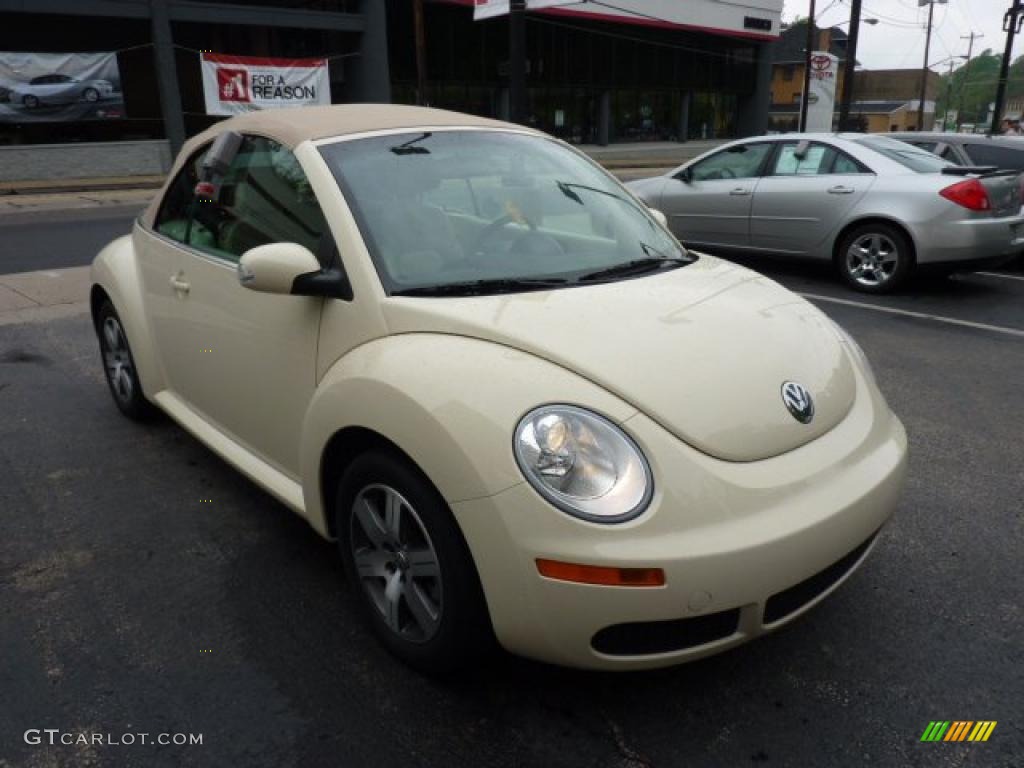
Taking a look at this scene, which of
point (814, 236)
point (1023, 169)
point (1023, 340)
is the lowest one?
point (1023, 340)

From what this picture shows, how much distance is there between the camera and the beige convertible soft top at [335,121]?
2.97m

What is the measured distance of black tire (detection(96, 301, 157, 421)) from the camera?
4.25m

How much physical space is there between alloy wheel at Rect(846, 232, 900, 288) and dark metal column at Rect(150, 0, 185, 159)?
19.3 m

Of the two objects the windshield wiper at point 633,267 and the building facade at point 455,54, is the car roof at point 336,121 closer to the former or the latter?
the windshield wiper at point 633,267

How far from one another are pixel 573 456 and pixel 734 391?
535 mm

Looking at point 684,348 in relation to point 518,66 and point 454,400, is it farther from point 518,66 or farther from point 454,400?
point 518,66

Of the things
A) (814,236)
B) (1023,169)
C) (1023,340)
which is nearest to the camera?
(1023,340)

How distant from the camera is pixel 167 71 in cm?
2134

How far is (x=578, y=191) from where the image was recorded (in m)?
3.34

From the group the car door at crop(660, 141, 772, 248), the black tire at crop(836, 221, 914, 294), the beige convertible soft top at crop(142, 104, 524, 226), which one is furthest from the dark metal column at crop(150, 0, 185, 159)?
the beige convertible soft top at crop(142, 104, 524, 226)

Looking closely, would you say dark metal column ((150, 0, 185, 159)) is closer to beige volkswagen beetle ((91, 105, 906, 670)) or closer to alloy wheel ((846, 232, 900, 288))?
alloy wheel ((846, 232, 900, 288))

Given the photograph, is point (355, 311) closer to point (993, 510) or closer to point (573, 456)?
point (573, 456)

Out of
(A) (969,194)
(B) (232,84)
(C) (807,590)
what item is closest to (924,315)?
(A) (969,194)

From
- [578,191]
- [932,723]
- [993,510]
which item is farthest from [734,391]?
[993,510]
